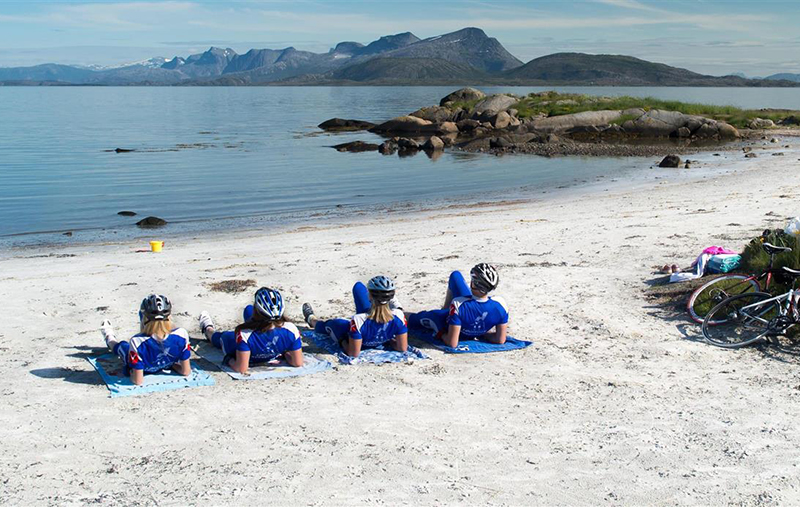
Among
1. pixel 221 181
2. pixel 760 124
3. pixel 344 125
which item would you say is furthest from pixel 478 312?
pixel 344 125

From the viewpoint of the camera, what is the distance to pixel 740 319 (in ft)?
30.0

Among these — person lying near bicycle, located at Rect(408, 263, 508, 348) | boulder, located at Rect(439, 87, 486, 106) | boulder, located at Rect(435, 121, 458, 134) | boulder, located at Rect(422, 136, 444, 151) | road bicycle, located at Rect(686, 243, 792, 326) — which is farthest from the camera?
boulder, located at Rect(439, 87, 486, 106)

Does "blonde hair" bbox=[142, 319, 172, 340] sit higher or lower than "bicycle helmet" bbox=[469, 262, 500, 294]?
lower

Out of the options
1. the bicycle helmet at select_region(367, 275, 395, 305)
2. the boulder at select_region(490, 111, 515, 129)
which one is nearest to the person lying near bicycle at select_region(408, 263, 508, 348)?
the bicycle helmet at select_region(367, 275, 395, 305)

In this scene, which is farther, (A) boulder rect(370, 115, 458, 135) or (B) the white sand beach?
(A) boulder rect(370, 115, 458, 135)

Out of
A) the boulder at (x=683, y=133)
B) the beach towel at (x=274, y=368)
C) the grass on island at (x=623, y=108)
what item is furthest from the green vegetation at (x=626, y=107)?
the beach towel at (x=274, y=368)

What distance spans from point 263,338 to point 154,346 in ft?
3.73

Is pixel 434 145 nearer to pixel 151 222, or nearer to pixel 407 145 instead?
pixel 407 145

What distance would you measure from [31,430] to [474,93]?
206ft

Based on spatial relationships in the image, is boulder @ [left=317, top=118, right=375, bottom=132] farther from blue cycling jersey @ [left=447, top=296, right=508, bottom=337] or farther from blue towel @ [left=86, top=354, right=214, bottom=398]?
blue towel @ [left=86, top=354, right=214, bottom=398]

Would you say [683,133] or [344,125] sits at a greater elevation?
[683,133]

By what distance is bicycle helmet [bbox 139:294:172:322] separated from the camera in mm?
7758

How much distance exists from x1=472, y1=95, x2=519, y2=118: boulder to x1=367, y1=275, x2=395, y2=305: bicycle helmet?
49.7m

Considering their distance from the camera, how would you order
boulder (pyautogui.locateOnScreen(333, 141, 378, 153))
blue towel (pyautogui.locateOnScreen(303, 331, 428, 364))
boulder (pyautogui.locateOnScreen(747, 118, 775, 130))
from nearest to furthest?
blue towel (pyautogui.locateOnScreen(303, 331, 428, 364)), boulder (pyautogui.locateOnScreen(333, 141, 378, 153)), boulder (pyautogui.locateOnScreen(747, 118, 775, 130))
